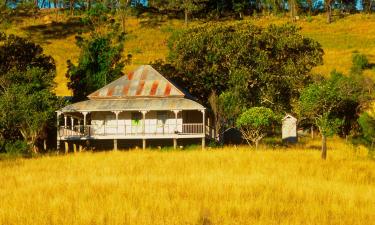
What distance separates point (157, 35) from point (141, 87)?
Result: 61.9 meters

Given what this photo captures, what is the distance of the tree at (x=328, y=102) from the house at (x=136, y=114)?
7.12 metres

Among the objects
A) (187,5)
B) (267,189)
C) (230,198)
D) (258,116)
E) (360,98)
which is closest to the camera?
(230,198)

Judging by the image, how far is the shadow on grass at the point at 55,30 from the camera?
102219 mm

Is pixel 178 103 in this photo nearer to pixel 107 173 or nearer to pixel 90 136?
pixel 90 136

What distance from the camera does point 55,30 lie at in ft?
351

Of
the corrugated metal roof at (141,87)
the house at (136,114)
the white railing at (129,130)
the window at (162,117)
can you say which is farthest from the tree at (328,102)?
the window at (162,117)

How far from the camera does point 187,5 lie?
343 ft

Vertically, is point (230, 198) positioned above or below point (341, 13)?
below

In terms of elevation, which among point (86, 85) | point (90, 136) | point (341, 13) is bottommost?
point (90, 136)

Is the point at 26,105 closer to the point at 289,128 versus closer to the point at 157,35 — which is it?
the point at 289,128

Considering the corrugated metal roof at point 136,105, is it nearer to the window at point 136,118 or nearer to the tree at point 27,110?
the tree at point 27,110

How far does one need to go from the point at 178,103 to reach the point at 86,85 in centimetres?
1412

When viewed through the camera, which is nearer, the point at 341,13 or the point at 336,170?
the point at 336,170

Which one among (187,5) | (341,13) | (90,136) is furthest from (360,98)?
(341,13)
